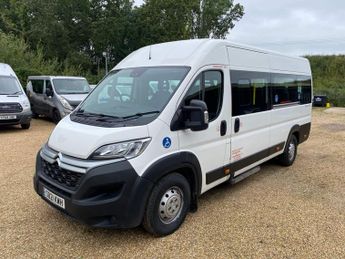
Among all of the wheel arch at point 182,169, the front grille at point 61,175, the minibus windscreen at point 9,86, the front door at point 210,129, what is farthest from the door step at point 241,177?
the minibus windscreen at point 9,86

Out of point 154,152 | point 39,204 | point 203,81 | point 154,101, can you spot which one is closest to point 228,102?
point 203,81

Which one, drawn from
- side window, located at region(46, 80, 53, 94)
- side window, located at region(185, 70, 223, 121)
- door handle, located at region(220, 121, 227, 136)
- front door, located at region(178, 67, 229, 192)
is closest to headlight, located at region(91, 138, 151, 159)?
front door, located at region(178, 67, 229, 192)

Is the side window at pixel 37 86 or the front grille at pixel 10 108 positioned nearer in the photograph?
the front grille at pixel 10 108

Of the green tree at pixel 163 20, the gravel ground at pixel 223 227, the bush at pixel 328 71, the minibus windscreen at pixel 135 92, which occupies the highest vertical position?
the green tree at pixel 163 20

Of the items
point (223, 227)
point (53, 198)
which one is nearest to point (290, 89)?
point (223, 227)

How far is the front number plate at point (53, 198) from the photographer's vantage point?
3.36 meters

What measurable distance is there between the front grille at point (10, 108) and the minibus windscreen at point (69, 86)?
78.4 inches

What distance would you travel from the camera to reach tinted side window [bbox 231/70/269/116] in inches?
179

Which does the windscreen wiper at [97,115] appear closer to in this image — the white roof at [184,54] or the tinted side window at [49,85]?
the white roof at [184,54]

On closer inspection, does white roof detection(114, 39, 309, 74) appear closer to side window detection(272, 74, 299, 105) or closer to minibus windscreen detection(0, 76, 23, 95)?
side window detection(272, 74, 299, 105)

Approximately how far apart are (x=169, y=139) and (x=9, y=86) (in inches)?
370

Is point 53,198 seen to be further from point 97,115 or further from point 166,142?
point 166,142

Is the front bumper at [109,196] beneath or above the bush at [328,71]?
beneath

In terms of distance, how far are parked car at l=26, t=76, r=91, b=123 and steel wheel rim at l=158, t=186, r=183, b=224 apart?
8.43 m
